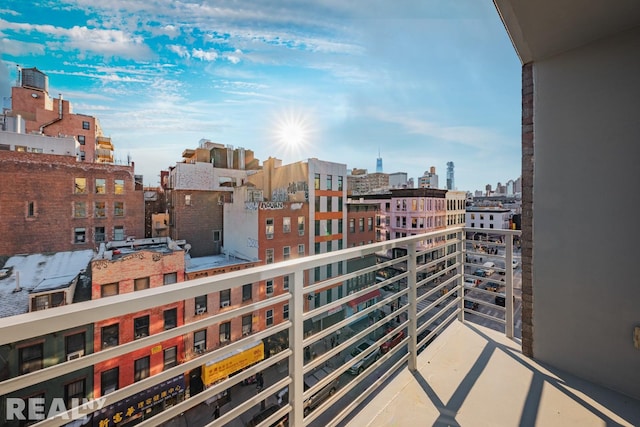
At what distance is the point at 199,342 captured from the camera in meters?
12.4

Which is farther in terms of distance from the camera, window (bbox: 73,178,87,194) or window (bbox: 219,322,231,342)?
window (bbox: 73,178,87,194)

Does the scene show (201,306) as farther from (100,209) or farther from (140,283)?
(100,209)

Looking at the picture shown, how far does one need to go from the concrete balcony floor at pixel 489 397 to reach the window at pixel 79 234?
23315mm

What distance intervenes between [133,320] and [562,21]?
44.5ft

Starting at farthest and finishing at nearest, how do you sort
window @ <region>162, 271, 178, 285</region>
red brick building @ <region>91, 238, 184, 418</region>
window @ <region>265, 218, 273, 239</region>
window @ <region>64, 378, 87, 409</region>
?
window @ <region>265, 218, 273, 239</region>
window @ <region>162, 271, 178, 285</region>
red brick building @ <region>91, 238, 184, 418</region>
window @ <region>64, 378, 87, 409</region>

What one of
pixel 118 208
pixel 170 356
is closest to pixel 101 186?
pixel 118 208

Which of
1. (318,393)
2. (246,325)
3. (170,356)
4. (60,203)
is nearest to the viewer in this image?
(318,393)

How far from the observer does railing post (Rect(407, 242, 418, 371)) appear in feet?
7.49

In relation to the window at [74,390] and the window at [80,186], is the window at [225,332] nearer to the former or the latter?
the window at [74,390]

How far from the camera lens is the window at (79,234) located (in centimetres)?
1830

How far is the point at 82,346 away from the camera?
9.60 meters

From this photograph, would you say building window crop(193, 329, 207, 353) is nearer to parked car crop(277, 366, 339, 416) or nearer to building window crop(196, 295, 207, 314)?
building window crop(196, 295, 207, 314)

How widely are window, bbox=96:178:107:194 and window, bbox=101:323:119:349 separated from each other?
43.0 feet

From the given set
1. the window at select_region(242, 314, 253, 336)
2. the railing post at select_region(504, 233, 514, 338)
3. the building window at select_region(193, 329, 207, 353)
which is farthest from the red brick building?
the railing post at select_region(504, 233, 514, 338)
